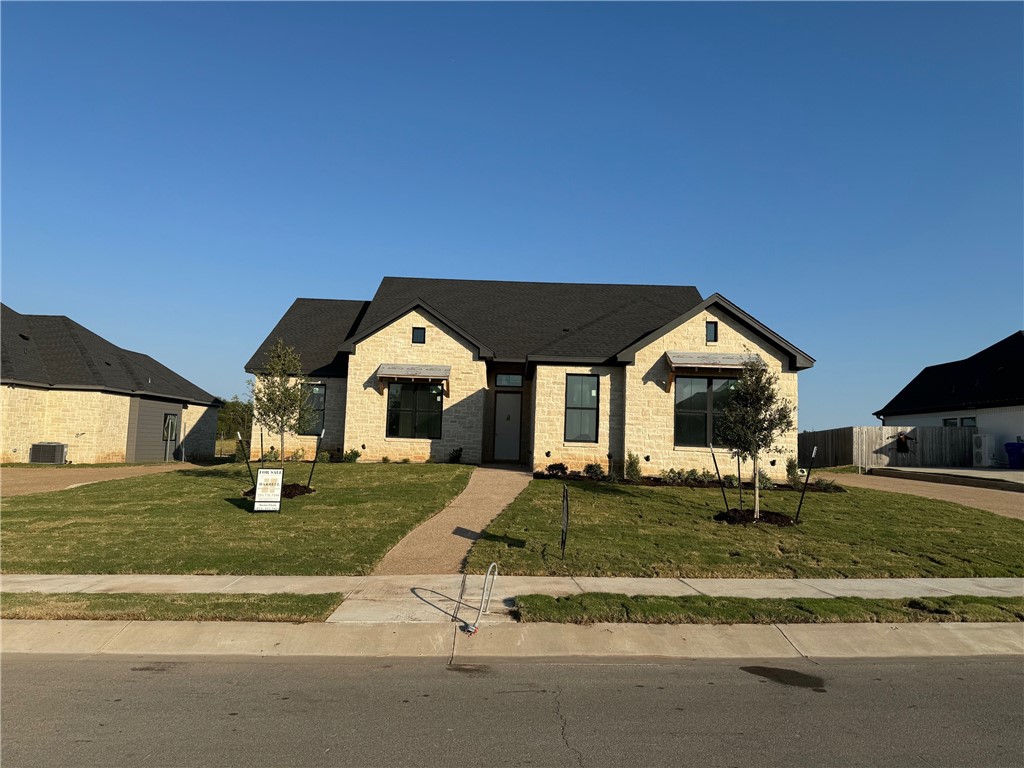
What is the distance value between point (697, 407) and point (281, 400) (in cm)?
1283

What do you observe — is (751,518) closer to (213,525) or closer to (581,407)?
(581,407)

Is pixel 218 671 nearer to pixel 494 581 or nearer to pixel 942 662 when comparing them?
pixel 494 581

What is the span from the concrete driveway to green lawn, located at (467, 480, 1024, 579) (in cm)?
1395

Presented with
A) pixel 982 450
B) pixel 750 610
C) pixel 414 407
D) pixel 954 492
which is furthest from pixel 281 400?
pixel 982 450

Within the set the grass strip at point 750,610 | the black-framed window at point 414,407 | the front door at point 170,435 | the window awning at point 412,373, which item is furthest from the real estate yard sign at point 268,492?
the front door at point 170,435

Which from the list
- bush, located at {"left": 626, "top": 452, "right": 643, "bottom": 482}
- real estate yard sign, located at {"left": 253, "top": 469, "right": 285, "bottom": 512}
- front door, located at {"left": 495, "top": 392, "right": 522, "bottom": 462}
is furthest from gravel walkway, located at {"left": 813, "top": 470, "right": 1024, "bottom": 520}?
real estate yard sign, located at {"left": 253, "top": 469, "right": 285, "bottom": 512}

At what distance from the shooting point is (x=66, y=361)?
88.4 ft

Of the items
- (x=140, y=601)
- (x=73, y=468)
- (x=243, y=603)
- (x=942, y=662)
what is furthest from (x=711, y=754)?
(x=73, y=468)

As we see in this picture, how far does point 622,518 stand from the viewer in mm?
13961

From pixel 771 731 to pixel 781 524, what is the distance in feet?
31.2

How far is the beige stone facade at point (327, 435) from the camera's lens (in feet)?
80.3

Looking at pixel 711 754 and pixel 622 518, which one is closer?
pixel 711 754

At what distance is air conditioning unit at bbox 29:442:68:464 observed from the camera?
24.9 metres

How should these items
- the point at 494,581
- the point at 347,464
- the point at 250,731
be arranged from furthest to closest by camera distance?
the point at 347,464 < the point at 494,581 < the point at 250,731
